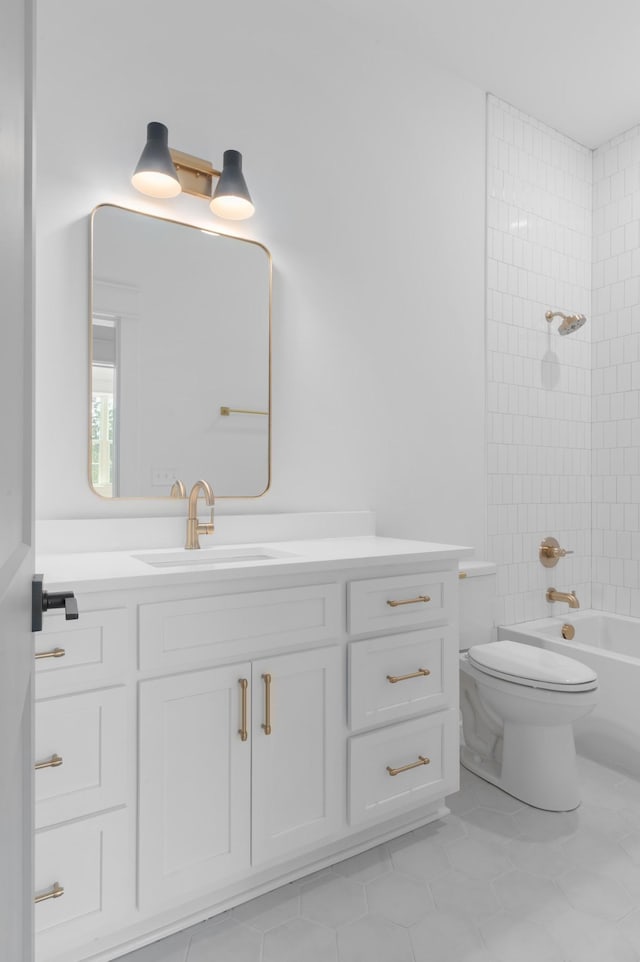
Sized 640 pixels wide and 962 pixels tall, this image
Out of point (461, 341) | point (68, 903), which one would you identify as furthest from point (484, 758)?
point (461, 341)

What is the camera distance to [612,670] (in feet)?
7.58

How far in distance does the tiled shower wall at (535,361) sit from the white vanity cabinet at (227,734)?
45.2 inches

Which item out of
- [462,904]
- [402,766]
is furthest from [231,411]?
[462,904]

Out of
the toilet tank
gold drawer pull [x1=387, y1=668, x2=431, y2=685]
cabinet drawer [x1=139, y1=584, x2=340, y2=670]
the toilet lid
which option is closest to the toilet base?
the toilet lid

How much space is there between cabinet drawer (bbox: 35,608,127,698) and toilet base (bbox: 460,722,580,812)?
145 cm

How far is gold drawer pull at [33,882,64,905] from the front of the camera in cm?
117

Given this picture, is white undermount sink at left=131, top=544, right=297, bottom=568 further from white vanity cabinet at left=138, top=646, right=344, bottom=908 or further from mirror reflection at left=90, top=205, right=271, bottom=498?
white vanity cabinet at left=138, top=646, right=344, bottom=908

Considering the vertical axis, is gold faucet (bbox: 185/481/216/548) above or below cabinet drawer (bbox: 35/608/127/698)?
above

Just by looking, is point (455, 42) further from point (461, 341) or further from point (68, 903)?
point (68, 903)

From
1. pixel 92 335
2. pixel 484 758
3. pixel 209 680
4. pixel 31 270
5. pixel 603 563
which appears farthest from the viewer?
pixel 603 563

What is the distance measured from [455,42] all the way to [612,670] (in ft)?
8.65

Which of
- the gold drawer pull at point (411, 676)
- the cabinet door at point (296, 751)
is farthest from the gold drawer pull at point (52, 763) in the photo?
the gold drawer pull at point (411, 676)

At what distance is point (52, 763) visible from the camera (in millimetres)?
1182

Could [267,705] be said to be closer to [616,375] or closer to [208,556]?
[208,556]
